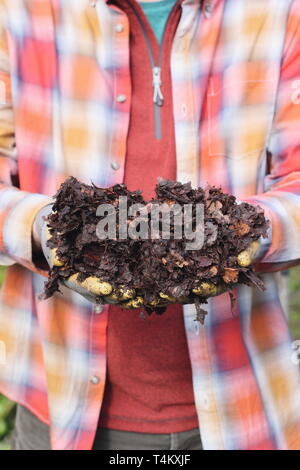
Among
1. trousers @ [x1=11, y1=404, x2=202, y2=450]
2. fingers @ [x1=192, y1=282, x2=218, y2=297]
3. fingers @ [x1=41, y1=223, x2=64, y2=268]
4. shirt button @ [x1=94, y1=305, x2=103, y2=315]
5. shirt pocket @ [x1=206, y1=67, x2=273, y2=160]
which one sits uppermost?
shirt pocket @ [x1=206, y1=67, x2=273, y2=160]

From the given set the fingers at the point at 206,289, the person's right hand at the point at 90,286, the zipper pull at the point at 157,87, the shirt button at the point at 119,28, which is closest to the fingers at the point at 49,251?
the person's right hand at the point at 90,286

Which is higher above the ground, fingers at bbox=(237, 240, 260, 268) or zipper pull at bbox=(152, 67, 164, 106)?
zipper pull at bbox=(152, 67, 164, 106)

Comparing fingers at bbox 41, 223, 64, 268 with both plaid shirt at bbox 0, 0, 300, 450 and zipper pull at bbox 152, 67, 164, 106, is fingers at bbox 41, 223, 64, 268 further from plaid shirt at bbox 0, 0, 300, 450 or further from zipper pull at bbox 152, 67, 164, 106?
zipper pull at bbox 152, 67, 164, 106

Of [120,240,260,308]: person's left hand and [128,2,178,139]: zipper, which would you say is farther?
[128,2,178,139]: zipper

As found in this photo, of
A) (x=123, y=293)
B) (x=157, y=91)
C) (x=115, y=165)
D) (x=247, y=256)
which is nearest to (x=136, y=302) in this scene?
(x=123, y=293)

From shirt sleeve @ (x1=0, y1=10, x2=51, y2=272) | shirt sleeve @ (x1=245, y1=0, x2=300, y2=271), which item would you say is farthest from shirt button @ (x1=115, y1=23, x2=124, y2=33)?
shirt sleeve @ (x1=245, y1=0, x2=300, y2=271)

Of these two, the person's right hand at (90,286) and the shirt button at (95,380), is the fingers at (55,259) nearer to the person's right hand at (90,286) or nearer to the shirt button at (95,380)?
A: the person's right hand at (90,286)

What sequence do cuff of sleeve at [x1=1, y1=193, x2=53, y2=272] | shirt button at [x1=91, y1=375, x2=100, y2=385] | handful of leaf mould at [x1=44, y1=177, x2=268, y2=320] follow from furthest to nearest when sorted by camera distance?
shirt button at [x1=91, y1=375, x2=100, y2=385]
cuff of sleeve at [x1=1, y1=193, x2=53, y2=272]
handful of leaf mould at [x1=44, y1=177, x2=268, y2=320]

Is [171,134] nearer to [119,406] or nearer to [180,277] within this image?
[180,277]

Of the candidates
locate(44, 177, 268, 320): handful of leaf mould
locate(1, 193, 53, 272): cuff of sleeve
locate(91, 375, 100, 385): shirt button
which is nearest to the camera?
locate(44, 177, 268, 320): handful of leaf mould
